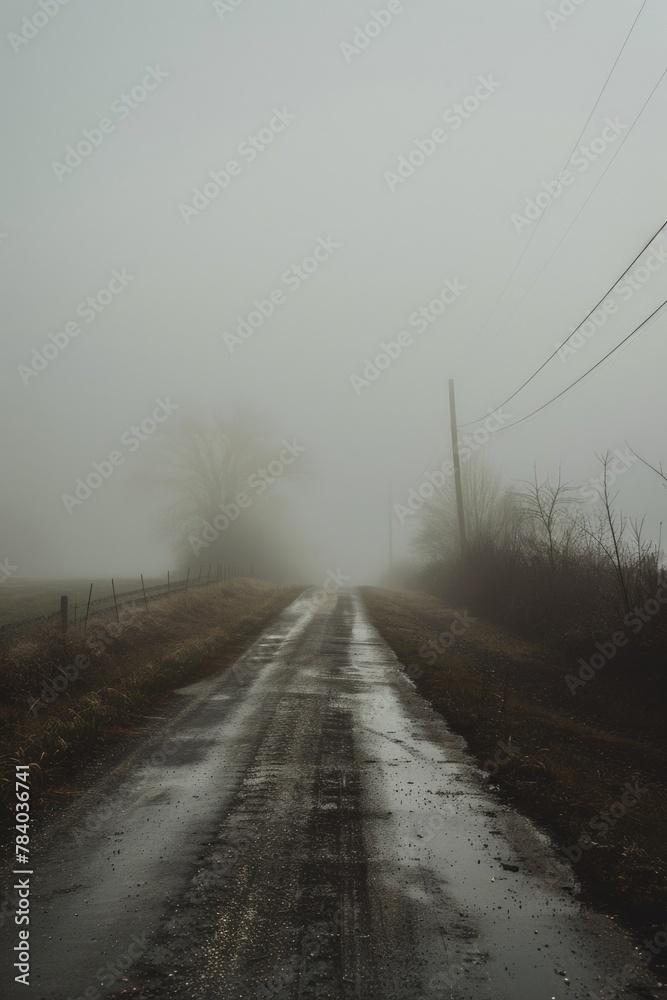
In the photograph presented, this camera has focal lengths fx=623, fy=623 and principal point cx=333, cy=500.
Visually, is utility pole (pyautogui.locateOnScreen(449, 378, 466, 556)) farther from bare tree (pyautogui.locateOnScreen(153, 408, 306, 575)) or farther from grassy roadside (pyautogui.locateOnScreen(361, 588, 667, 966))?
bare tree (pyautogui.locateOnScreen(153, 408, 306, 575))

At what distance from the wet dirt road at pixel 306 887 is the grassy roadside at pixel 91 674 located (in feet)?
3.04

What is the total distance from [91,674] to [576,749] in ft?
25.3

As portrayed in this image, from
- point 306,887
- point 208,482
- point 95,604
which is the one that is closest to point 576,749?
point 306,887

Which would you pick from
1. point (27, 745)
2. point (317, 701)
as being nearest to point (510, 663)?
point (317, 701)

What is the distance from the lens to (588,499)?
20922 millimetres

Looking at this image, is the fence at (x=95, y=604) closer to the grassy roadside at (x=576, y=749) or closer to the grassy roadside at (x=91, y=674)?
the grassy roadside at (x=91, y=674)

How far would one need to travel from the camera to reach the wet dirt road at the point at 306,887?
3.21m

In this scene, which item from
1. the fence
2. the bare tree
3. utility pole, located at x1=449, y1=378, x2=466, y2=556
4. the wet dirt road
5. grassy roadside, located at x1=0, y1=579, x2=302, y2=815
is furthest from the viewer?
the bare tree

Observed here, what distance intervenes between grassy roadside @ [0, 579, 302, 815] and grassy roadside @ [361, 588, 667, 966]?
14.5 ft

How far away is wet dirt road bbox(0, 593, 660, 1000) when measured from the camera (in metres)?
3.21

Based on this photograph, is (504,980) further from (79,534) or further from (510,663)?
(79,534)

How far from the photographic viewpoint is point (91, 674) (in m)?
10.6

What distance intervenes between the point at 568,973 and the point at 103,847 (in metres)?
3.27

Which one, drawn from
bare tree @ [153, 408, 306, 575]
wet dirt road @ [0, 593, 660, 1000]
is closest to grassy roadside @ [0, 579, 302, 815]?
wet dirt road @ [0, 593, 660, 1000]
